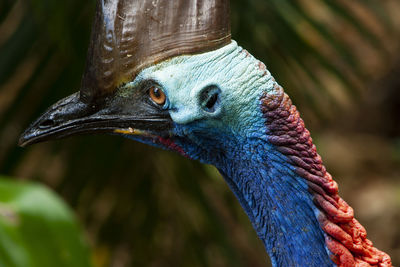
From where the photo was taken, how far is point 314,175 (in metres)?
1.22

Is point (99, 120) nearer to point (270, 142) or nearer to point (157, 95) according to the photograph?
point (157, 95)

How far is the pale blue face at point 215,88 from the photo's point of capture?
3.94 ft

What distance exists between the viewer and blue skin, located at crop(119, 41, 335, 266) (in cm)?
120

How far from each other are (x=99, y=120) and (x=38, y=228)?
0.91 m

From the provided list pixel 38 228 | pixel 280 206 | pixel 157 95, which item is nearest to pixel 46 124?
pixel 157 95

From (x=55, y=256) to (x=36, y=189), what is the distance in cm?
23

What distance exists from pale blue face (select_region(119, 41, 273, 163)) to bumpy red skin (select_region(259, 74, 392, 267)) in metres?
0.03

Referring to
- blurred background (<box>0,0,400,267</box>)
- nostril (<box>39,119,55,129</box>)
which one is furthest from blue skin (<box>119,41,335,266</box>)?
blurred background (<box>0,0,400,267</box>)

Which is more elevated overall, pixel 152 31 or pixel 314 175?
pixel 152 31

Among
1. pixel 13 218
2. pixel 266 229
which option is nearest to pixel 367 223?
pixel 13 218

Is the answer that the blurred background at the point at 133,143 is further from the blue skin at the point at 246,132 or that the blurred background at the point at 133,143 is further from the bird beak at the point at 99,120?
the blue skin at the point at 246,132

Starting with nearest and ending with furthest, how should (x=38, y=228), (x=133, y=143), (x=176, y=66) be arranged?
(x=176, y=66) < (x=38, y=228) < (x=133, y=143)

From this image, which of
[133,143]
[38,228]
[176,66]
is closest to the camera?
[176,66]

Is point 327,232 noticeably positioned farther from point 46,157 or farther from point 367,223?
point 367,223
